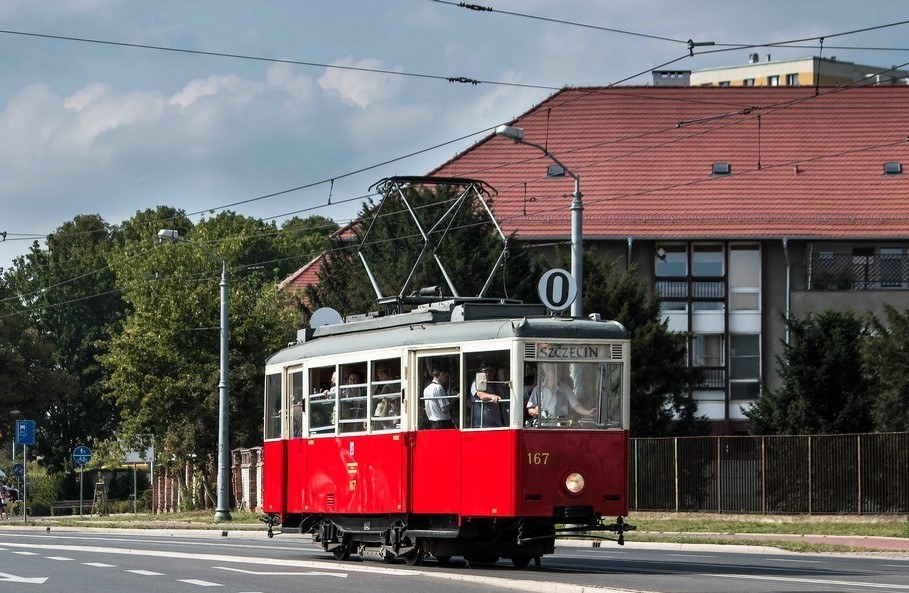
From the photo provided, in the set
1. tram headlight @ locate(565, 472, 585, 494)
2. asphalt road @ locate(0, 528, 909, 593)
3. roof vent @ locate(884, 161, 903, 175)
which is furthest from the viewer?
roof vent @ locate(884, 161, 903, 175)

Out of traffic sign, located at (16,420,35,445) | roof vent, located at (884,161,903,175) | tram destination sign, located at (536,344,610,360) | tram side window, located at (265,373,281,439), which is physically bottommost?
traffic sign, located at (16,420,35,445)

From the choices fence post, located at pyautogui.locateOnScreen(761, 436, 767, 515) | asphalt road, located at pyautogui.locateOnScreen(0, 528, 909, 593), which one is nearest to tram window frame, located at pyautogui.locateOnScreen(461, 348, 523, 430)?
asphalt road, located at pyautogui.locateOnScreen(0, 528, 909, 593)

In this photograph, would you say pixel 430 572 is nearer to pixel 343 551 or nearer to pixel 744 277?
pixel 343 551

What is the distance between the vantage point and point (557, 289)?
24031 millimetres

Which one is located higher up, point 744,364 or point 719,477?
point 744,364

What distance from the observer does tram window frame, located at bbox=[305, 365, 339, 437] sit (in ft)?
73.9

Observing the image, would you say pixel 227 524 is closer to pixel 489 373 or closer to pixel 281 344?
pixel 281 344

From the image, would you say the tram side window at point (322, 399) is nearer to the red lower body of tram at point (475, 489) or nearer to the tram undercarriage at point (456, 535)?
the red lower body of tram at point (475, 489)

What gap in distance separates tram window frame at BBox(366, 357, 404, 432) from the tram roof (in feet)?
0.84

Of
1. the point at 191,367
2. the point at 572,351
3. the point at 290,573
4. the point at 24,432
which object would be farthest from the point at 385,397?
the point at 191,367

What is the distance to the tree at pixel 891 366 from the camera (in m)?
34.1

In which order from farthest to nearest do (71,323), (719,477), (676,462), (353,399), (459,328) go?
(71,323) < (676,462) < (719,477) < (353,399) < (459,328)

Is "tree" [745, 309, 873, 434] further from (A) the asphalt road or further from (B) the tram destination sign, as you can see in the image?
(B) the tram destination sign

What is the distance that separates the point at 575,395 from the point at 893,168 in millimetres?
43370
